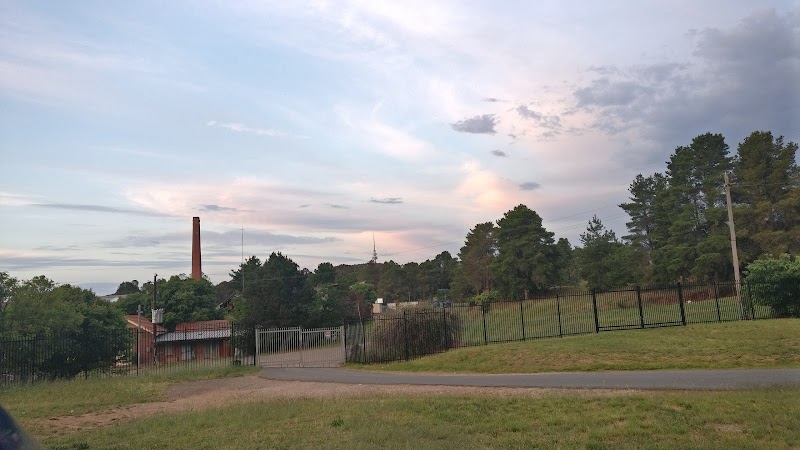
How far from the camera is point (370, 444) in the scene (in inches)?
314

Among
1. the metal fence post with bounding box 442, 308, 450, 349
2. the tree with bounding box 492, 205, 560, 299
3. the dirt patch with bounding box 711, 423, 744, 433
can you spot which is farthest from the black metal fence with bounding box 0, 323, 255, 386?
the tree with bounding box 492, 205, 560, 299

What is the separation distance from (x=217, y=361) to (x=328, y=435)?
22.1 meters

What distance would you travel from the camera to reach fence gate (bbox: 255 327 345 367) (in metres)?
27.1

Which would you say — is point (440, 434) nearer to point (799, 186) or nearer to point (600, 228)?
point (799, 186)

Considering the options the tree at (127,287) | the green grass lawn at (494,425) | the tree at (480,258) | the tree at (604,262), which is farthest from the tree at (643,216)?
the tree at (127,287)

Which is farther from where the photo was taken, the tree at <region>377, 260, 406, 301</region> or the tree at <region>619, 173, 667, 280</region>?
the tree at <region>377, 260, 406, 301</region>

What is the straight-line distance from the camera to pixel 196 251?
255 feet

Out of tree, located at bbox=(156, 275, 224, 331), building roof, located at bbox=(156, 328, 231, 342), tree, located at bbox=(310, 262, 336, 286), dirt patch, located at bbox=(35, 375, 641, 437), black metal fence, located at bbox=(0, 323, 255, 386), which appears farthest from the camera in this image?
tree, located at bbox=(310, 262, 336, 286)

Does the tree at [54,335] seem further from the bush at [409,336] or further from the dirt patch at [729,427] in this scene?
the dirt patch at [729,427]

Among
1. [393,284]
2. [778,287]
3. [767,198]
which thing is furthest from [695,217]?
[393,284]

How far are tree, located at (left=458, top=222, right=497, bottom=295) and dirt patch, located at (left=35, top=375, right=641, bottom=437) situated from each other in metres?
63.8

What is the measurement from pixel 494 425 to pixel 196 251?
75078 mm

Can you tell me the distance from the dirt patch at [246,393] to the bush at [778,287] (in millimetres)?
17371

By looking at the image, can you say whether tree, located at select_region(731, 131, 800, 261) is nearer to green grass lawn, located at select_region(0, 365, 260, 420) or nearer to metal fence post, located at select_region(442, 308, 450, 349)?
metal fence post, located at select_region(442, 308, 450, 349)
